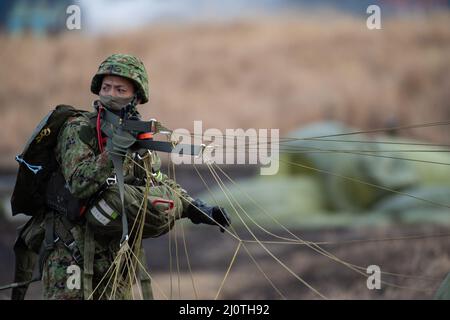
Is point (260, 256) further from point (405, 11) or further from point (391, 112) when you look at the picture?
point (405, 11)

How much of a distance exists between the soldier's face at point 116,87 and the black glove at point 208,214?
760mm

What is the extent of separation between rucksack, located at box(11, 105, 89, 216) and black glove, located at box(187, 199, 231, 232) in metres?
0.83

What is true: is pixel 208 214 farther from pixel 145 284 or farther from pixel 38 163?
pixel 38 163

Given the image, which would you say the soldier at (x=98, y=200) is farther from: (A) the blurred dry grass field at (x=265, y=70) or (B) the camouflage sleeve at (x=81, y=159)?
(A) the blurred dry grass field at (x=265, y=70)

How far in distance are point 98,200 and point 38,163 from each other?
478 millimetres

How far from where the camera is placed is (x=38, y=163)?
5.40m

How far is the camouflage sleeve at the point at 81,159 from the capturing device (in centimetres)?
496

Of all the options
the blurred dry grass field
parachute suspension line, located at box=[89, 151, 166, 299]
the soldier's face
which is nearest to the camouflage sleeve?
the soldier's face

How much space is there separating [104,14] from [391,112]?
585cm

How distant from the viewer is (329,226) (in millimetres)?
13602

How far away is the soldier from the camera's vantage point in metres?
5.15

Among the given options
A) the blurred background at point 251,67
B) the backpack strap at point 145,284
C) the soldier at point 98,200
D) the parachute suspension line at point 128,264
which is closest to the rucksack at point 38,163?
the soldier at point 98,200

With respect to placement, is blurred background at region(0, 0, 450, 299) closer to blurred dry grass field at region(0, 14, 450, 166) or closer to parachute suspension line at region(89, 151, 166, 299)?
blurred dry grass field at region(0, 14, 450, 166)

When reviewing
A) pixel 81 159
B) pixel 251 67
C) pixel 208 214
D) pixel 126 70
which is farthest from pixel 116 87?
pixel 251 67
